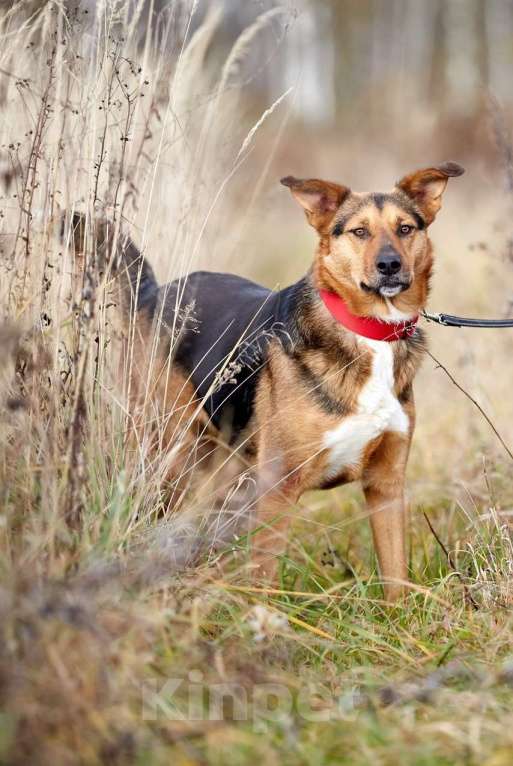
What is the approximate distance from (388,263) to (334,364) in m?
0.47

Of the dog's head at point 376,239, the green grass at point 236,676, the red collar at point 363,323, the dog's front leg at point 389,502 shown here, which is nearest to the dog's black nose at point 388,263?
the dog's head at point 376,239

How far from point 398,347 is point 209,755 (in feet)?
7.28

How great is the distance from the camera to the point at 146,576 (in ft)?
9.00

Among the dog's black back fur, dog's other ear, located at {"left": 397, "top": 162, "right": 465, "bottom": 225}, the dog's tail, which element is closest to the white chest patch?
the dog's black back fur

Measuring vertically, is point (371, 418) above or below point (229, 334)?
below

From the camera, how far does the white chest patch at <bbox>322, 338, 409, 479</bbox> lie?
3934 millimetres

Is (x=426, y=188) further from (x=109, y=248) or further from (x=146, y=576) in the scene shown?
(x=146, y=576)

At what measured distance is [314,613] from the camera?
335 centimetres

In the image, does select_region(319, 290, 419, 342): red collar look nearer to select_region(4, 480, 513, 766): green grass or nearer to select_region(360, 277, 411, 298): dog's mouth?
select_region(360, 277, 411, 298): dog's mouth

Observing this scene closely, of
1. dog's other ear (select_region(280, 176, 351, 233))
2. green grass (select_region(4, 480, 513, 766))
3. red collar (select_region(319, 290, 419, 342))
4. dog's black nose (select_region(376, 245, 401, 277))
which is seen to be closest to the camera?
green grass (select_region(4, 480, 513, 766))

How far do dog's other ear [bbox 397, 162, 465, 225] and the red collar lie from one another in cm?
54

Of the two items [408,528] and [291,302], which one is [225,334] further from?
[408,528]

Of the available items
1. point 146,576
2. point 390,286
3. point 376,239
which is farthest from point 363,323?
point 146,576

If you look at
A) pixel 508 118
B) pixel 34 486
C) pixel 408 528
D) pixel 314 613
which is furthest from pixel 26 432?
pixel 508 118
